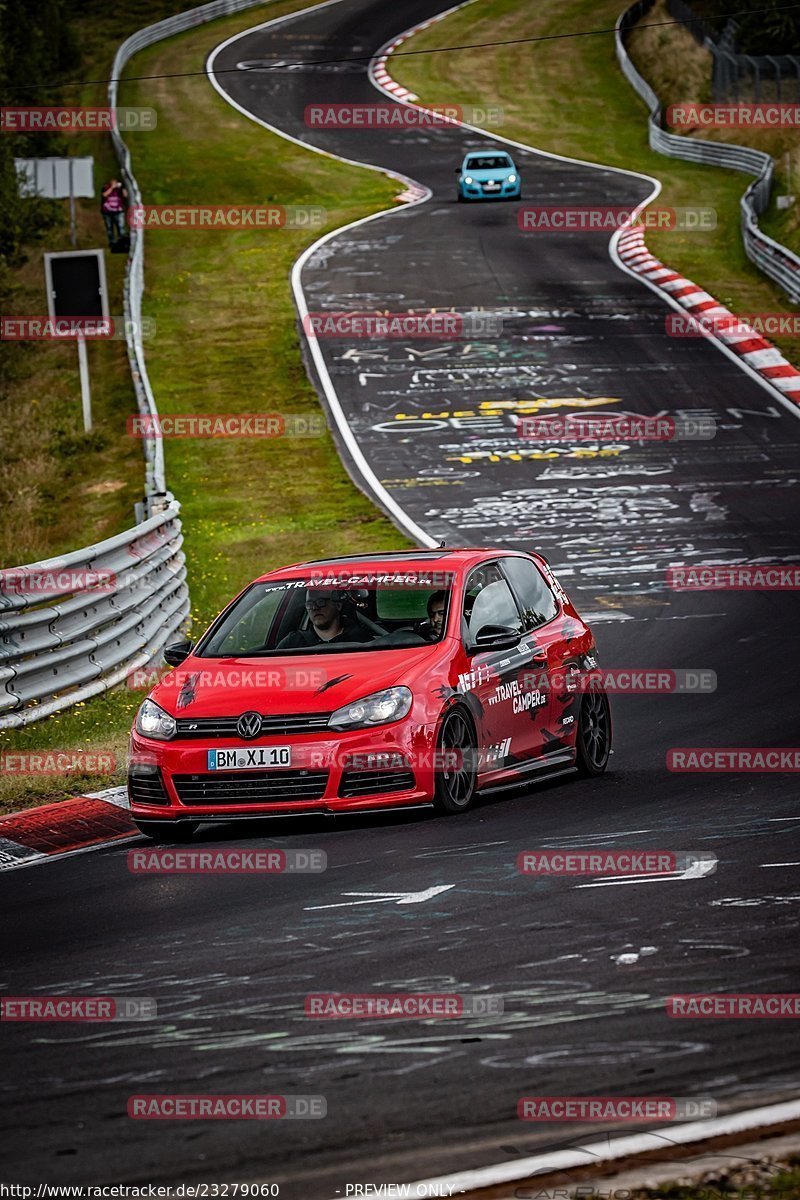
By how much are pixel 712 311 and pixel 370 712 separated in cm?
2643

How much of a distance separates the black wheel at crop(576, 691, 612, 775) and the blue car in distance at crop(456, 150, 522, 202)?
36.9 meters

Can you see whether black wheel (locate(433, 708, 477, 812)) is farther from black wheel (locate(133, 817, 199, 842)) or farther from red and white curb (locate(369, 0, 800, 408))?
red and white curb (locate(369, 0, 800, 408))

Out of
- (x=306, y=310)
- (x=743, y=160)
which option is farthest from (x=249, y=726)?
(x=743, y=160)

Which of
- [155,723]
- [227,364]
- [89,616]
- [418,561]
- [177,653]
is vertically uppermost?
[418,561]

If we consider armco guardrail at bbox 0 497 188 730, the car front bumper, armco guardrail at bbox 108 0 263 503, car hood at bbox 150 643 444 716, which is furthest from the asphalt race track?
armco guardrail at bbox 108 0 263 503

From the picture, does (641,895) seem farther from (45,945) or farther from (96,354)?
(96,354)

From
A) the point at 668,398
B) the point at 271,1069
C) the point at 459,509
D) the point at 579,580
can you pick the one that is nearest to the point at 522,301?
the point at 668,398

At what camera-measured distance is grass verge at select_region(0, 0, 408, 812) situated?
20.9 metres

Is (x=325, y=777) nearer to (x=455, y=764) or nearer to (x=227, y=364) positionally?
(x=455, y=764)

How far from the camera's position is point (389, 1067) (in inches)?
222

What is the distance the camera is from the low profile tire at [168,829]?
10180 millimetres

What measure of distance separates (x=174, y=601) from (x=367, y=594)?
6.71 meters

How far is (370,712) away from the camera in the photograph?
9.91 metres

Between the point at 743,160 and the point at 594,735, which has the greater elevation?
the point at 594,735
